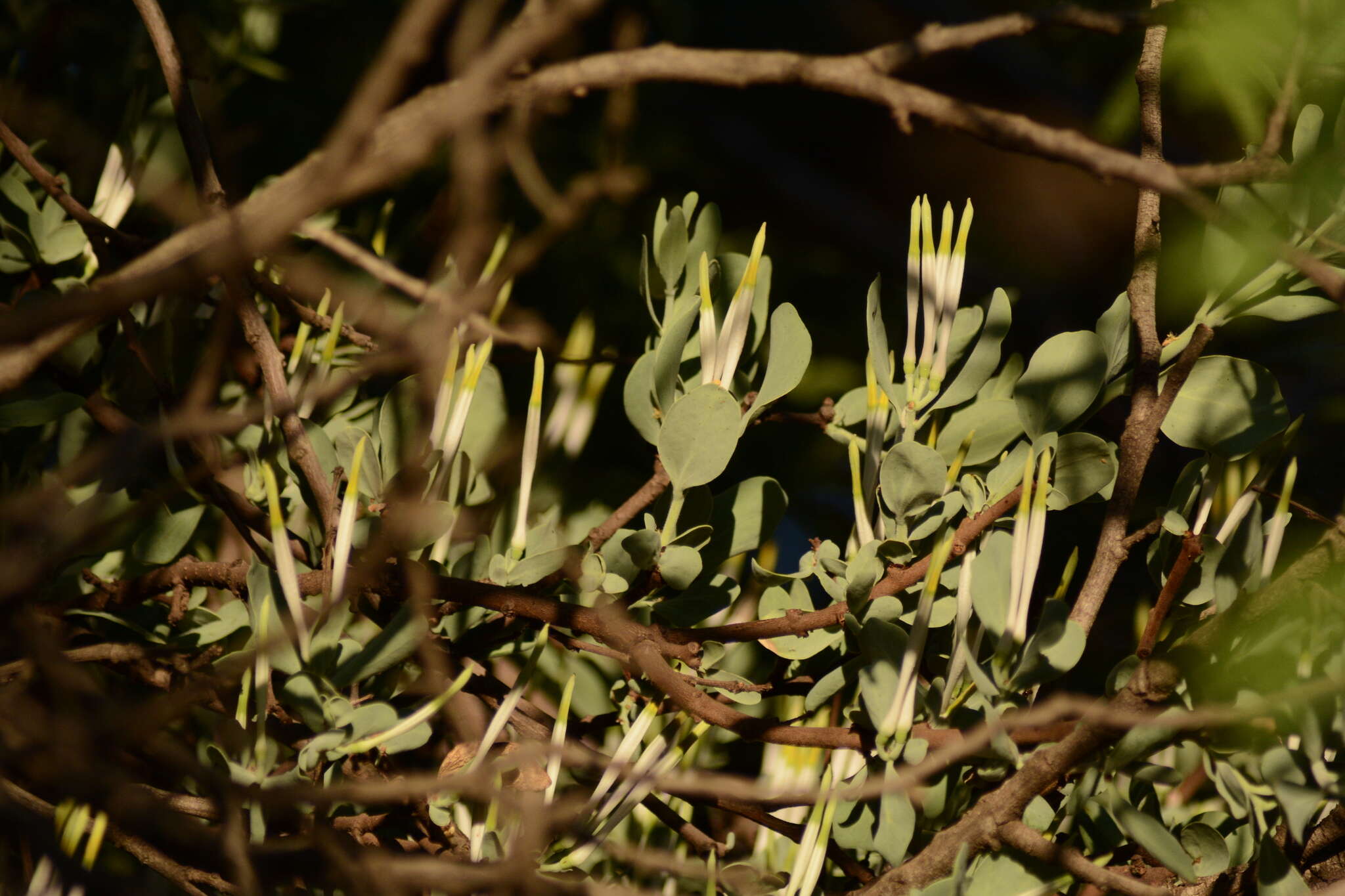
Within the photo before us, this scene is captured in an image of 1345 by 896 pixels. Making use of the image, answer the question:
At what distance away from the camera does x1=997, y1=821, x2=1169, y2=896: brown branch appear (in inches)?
12.2

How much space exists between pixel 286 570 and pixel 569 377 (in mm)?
171

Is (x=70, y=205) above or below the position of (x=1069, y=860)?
above

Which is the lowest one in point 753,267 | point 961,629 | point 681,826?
point 681,826

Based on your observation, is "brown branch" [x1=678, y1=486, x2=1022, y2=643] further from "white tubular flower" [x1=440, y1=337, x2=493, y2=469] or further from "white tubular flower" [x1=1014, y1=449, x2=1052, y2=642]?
"white tubular flower" [x1=440, y1=337, x2=493, y2=469]

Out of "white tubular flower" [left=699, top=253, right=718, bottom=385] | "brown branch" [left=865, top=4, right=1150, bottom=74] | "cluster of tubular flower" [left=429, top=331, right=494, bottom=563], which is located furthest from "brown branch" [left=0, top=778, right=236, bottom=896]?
"brown branch" [left=865, top=4, right=1150, bottom=74]

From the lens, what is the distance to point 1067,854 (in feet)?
1.04

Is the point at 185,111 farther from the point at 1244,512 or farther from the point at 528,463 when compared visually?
the point at 1244,512

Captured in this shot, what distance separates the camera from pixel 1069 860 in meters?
0.32

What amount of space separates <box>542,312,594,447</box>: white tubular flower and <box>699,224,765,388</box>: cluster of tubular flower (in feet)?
0.32

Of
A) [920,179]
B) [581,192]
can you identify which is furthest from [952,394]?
[920,179]

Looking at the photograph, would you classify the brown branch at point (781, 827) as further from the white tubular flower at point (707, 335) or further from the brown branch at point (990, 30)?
the brown branch at point (990, 30)

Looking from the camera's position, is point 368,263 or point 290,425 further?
point 368,263

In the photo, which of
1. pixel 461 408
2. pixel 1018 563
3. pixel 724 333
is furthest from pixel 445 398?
pixel 1018 563

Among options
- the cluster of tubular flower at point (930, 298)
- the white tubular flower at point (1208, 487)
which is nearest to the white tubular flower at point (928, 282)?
the cluster of tubular flower at point (930, 298)
